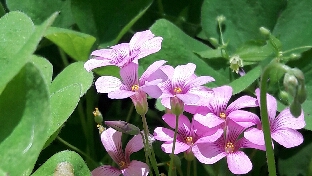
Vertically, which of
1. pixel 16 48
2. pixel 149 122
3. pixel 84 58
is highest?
pixel 16 48

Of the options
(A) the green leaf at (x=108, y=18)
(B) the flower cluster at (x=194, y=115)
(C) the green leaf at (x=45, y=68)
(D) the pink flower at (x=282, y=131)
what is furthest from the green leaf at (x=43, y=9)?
(D) the pink flower at (x=282, y=131)

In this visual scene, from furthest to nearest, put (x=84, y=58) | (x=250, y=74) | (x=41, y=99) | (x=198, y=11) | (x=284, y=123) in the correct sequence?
(x=198, y=11), (x=84, y=58), (x=250, y=74), (x=284, y=123), (x=41, y=99)

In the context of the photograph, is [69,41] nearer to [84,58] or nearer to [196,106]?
[84,58]

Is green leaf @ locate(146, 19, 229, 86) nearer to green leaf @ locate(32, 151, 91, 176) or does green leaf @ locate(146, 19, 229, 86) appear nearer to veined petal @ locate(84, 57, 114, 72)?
veined petal @ locate(84, 57, 114, 72)

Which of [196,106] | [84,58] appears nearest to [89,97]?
[84,58]

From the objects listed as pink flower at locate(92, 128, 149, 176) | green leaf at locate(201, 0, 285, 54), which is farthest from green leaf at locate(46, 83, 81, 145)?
green leaf at locate(201, 0, 285, 54)

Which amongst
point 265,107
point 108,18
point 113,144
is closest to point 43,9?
point 108,18

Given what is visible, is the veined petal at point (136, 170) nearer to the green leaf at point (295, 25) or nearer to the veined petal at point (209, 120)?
the veined petal at point (209, 120)
